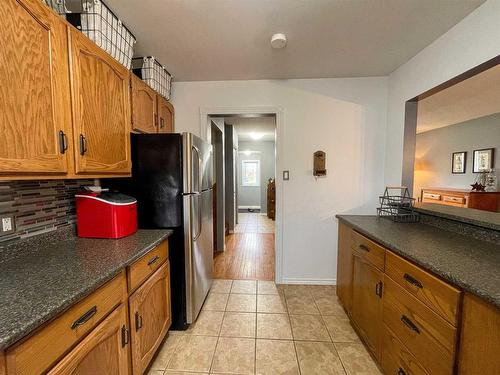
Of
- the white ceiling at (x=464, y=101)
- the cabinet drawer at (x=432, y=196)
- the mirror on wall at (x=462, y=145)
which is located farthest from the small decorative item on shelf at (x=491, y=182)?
the white ceiling at (x=464, y=101)

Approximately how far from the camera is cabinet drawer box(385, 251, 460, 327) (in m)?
0.92

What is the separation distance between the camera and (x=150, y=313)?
55.7 inches

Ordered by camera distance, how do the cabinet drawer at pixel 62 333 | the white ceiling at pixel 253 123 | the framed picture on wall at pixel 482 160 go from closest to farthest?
the cabinet drawer at pixel 62 333 < the framed picture on wall at pixel 482 160 < the white ceiling at pixel 253 123

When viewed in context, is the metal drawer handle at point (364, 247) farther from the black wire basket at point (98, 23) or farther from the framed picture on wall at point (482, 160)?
the framed picture on wall at point (482, 160)

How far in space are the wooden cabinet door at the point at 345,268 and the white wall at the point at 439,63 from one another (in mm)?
783

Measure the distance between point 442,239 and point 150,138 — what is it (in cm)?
211

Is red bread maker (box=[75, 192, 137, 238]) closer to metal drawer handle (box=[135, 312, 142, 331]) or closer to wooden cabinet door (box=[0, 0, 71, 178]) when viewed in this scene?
wooden cabinet door (box=[0, 0, 71, 178])

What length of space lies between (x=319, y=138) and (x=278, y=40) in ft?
3.65

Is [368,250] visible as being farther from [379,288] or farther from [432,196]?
[432,196]

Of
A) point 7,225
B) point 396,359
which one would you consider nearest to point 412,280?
point 396,359

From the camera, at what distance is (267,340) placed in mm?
1730

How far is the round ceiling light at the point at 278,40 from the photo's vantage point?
165 centimetres

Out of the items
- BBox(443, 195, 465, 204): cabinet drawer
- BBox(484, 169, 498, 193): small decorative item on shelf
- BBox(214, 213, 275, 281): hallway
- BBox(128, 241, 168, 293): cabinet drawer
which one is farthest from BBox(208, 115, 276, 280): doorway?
BBox(484, 169, 498, 193): small decorative item on shelf

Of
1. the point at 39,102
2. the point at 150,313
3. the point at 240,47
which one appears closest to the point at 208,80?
the point at 240,47
